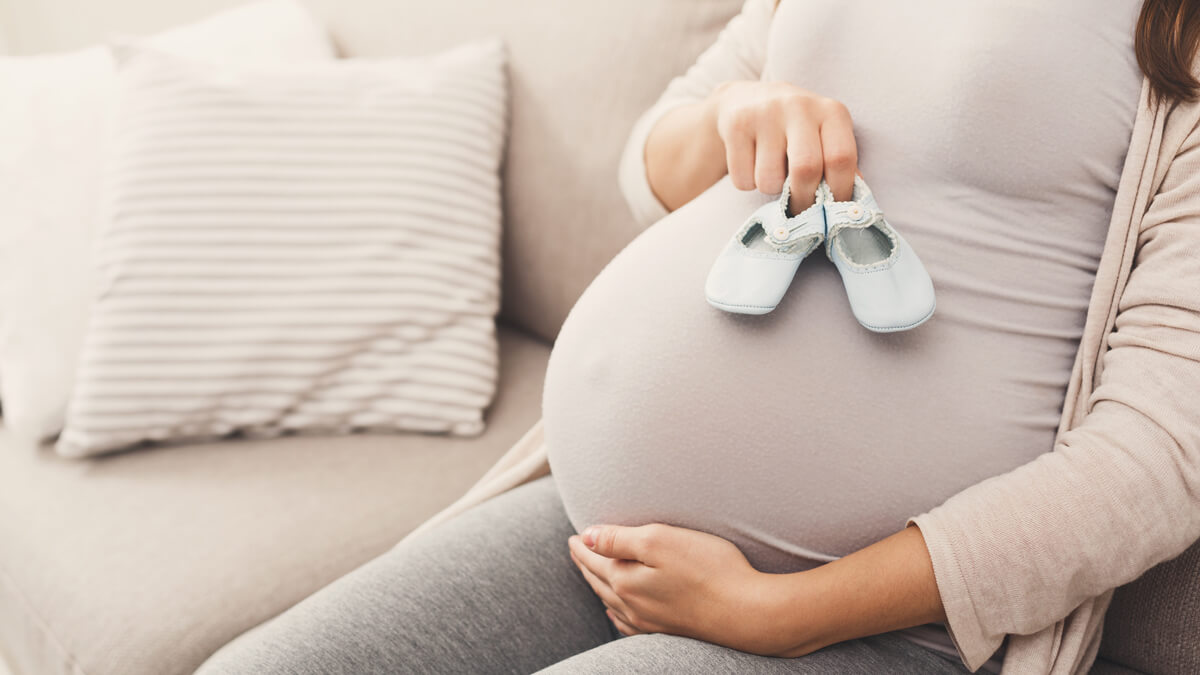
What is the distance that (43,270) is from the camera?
41.8 inches

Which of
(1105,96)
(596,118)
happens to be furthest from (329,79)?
(1105,96)

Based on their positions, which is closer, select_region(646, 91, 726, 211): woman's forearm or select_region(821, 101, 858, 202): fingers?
select_region(821, 101, 858, 202): fingers

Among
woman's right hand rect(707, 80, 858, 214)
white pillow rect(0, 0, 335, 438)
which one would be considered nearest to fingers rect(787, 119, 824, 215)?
woman's right hand rect(707, 80, 858, 214)

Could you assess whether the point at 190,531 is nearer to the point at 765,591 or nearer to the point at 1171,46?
the point at 765,591

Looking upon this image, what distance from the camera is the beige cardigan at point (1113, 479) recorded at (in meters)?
0.53

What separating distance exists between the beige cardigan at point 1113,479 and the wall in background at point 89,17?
6.17 feet

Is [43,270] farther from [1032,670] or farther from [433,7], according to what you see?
[1032,670]

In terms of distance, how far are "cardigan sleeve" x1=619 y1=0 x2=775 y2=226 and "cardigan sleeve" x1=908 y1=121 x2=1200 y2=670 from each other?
422mm

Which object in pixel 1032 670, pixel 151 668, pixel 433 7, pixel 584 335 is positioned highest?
pixel 433 7

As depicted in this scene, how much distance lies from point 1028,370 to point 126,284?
3.27 feet

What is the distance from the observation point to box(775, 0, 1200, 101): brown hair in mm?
585

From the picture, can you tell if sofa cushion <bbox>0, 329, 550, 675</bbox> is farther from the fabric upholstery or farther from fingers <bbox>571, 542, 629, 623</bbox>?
the fabric upholstery

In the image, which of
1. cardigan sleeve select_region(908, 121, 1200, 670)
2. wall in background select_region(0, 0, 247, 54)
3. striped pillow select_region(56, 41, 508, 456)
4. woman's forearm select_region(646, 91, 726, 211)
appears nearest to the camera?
cardigan sleeve select_region(908, 121, 1200, 670)

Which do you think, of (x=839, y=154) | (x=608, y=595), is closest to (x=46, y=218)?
(x=608, y=595)
